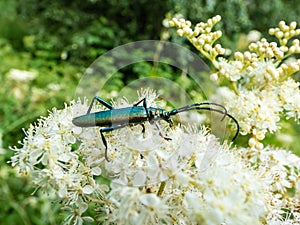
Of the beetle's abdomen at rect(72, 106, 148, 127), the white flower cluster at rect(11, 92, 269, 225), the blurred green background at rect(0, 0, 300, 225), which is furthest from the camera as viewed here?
the blurred green background at rect(0, 0, 300, 225)

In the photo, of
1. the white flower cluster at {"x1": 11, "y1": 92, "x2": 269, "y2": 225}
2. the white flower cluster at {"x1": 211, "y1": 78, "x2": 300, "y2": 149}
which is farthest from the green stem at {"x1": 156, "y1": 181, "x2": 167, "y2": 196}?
the white flower cluster at {"x1": 211, "y1": 78, "x2": 300, "y2": 149}

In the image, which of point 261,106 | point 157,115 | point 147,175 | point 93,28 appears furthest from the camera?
point 93,28

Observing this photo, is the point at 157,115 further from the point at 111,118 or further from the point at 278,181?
the point at 278,181

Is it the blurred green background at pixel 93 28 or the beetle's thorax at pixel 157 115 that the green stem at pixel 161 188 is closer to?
the beetle's thorax at pixel 157 115

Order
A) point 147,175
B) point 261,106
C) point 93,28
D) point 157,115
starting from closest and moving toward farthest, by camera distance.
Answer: point 147,175 → point 157,115 → point 261,106 → point 93,28

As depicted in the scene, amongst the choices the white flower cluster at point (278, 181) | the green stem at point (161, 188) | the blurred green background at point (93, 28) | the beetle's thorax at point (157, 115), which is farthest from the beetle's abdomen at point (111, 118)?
the blurred green background at point (93, 28)

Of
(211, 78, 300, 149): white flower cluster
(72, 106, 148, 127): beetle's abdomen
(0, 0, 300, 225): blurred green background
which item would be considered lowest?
(72, 106, 148, 127): beetle's abdomen

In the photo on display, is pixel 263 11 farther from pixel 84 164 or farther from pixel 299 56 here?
pixel 84 164

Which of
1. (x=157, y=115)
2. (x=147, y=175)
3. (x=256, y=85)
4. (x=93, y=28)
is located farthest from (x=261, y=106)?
(x=93, y=28)

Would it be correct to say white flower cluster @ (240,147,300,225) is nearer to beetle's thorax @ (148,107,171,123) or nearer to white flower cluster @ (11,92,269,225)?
white flower cluster @ (11,92,269,225)
